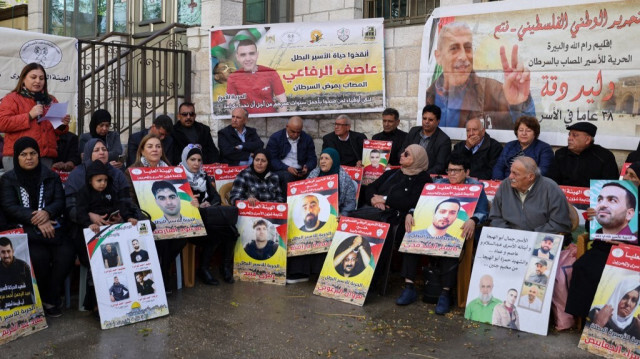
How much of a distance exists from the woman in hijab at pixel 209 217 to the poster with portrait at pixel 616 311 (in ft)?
11.8

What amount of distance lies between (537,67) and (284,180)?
10.7 feet

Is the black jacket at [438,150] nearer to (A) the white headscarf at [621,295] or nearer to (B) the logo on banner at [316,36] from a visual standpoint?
(B) the logo on banner at [316,36]

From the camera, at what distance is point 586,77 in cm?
767

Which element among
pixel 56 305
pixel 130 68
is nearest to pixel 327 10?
pixel 130 68

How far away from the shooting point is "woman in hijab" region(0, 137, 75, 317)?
5863mm

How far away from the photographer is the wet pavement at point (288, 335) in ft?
16.8

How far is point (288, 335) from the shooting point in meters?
5.53

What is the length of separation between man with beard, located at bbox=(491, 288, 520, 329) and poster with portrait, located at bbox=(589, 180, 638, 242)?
833mm

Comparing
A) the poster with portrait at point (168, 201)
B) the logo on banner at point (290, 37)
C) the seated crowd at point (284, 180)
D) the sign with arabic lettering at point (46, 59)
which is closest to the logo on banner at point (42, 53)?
the sign with arabic lettering at point (46, 59)

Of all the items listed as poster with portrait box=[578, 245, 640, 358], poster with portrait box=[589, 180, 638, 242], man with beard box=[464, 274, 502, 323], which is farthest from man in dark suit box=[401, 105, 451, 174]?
poster with portrait box=[578, 245, 640, 358]

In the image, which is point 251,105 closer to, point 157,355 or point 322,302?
point 322,302

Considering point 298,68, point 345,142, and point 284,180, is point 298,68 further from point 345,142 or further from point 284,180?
point 284,180

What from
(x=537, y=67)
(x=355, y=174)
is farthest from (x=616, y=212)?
(x=355, y=174)

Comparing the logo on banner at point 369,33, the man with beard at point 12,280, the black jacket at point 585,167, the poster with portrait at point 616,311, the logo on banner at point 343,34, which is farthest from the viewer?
the logo on banner at point 343,34
